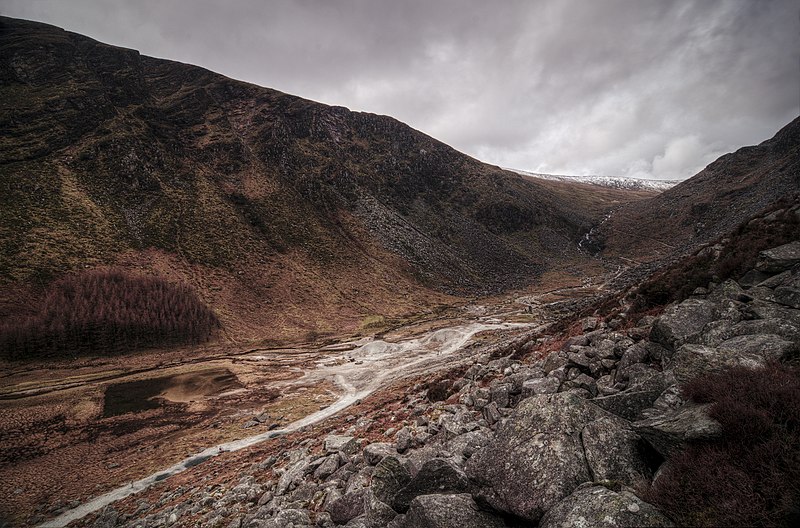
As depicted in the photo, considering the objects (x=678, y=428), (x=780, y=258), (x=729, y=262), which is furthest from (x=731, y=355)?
(x=729, y=262)

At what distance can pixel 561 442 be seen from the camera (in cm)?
811

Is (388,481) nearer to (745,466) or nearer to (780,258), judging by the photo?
(745,466)

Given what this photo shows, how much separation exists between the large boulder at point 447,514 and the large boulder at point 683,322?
980 cm

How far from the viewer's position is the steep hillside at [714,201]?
120 m

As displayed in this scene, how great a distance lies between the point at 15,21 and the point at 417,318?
778ft

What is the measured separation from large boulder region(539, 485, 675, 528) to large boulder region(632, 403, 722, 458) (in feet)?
4.66

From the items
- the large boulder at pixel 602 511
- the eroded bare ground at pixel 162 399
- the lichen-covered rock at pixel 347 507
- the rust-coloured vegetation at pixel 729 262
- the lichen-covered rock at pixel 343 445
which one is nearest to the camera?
the large boulder at pixel 602 511

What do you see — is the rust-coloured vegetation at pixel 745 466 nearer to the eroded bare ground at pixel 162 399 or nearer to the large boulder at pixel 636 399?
the large boulder at pixel 636 399

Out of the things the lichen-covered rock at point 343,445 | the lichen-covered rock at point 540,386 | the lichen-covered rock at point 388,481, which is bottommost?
the lichen-covered rock at point 343,445

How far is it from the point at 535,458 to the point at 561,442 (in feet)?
2.63

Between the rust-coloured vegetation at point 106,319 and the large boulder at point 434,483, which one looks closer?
the large boulder at point 434,483

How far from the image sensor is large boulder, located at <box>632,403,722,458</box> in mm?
5902

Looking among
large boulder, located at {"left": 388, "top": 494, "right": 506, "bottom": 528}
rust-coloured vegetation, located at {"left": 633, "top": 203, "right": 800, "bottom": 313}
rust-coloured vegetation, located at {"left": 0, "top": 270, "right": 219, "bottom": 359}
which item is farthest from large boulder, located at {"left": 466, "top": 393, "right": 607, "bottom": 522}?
rust-coloured vegetation, located at {"left": 0, "top": 270, "right": 219, "bottom": 359}

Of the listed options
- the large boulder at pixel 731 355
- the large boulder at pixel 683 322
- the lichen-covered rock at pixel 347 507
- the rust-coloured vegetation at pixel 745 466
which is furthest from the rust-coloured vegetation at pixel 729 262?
the lichen-covered rock at pixel 347 507
